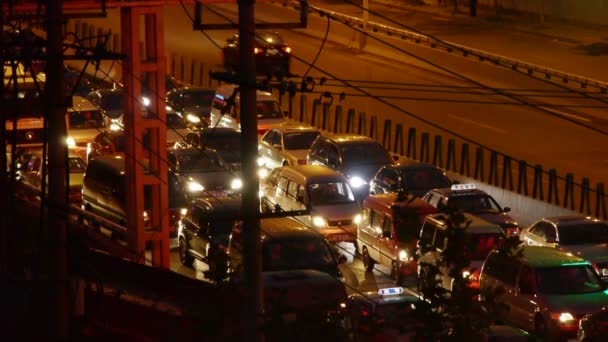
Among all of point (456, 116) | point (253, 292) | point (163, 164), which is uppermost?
point (253, 292)

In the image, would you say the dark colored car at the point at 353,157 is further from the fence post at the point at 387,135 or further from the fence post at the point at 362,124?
the fence post at the point at 362,124

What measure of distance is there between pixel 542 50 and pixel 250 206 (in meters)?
39.4

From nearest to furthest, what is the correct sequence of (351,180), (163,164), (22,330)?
(22,330), (163,164), (351,180)

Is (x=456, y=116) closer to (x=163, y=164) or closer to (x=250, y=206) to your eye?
(x=163, y=164)

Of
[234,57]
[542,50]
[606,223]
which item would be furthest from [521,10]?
[606,223]

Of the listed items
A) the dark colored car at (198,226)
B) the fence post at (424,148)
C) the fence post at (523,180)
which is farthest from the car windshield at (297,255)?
the fence post at (424,148)

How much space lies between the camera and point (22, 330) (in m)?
17.1

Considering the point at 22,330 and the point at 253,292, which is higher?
the point at 253,292

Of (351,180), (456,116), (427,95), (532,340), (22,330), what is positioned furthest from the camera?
(427,95)

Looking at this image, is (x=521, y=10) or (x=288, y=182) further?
(x=521, y=10)

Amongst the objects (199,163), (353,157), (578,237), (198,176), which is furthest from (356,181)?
(578,237)

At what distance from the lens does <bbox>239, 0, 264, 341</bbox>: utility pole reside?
13.8m

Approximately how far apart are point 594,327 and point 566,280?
243 centimetres

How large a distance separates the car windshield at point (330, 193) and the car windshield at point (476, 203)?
94.3 inches
